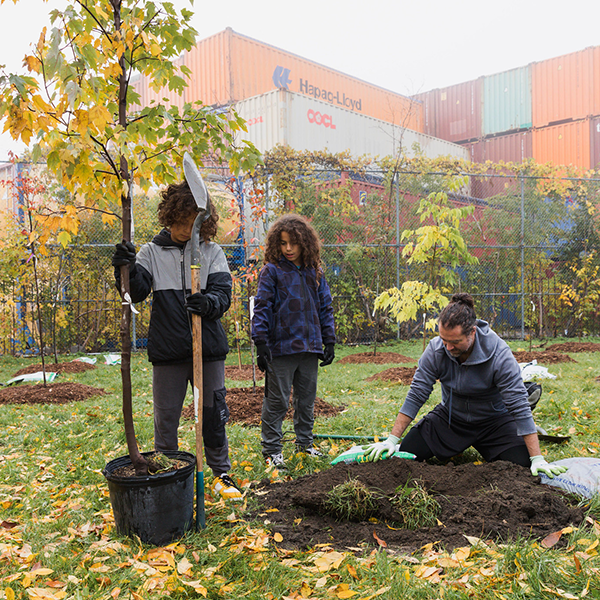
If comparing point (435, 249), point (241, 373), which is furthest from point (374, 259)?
point (435, 249)

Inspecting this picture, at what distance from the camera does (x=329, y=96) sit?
18.8 m

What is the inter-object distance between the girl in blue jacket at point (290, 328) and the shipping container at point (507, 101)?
682 inches

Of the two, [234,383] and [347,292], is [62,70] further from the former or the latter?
[347,292]

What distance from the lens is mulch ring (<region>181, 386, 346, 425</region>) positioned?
17.4ft

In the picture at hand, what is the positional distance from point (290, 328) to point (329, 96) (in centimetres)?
1662

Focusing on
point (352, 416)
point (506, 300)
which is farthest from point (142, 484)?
point (506, 300)

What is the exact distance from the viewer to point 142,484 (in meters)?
2.48

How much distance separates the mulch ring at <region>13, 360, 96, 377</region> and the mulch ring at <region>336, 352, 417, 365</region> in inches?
165

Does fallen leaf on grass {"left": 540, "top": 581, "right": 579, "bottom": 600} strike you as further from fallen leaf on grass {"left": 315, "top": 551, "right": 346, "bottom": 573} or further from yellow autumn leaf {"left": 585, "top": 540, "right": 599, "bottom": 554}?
fallen leaf on grass {"left": 315, "top": 551, "right": 346, "bottom": 573}

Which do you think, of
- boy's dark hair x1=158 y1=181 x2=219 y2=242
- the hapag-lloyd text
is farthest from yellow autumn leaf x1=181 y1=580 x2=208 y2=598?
the hapag-lloyd text

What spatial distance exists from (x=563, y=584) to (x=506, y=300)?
10.7 meters

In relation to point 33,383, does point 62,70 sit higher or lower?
higher

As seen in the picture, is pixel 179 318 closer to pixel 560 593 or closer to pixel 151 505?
pixel 151 505

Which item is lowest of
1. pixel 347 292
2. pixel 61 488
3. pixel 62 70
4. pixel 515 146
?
pixel 61 488
